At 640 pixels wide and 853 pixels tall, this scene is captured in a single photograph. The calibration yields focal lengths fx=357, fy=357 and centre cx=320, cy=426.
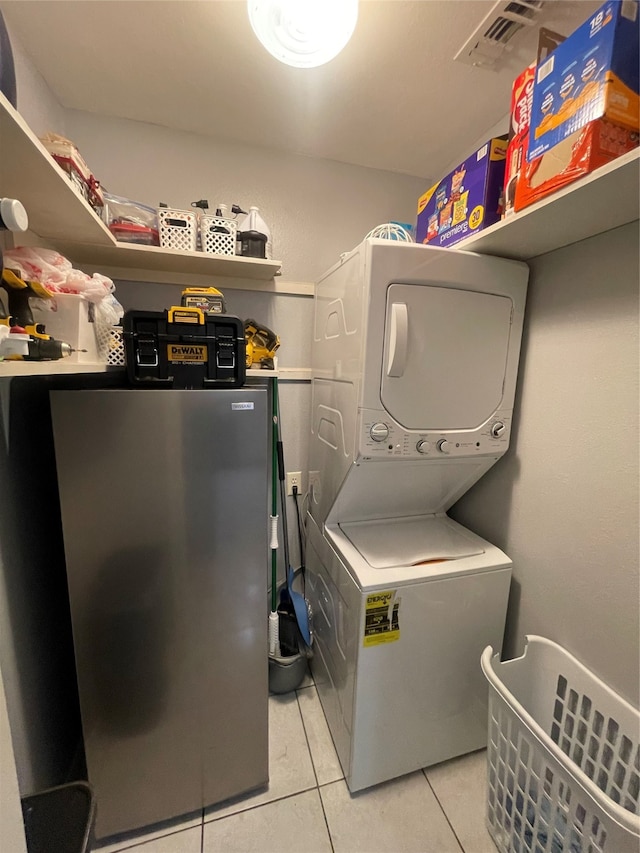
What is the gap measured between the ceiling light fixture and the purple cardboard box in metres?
0.52

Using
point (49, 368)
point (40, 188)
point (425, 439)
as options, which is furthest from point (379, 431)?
point (40, 188)

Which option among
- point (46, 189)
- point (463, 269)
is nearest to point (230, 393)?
point (46, 189)

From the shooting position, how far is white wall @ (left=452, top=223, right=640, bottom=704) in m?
1.03

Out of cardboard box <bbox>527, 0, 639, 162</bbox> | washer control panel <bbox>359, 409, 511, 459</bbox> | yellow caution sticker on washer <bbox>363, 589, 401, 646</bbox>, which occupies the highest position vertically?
cardboard box <bbox>527, 0, 639, 162</bbox>

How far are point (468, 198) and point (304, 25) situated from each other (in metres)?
0.68

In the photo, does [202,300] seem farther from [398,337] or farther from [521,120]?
[521,120]

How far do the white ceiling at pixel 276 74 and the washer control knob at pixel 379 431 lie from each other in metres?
1.25

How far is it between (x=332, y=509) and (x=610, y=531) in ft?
3.03

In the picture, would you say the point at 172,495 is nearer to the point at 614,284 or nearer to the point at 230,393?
the point at 230,393

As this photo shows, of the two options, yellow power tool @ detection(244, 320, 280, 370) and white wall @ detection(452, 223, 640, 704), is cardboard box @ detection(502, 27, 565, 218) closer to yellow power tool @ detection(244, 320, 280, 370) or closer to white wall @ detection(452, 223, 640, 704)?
white wall @ detection(452, 223, 640, 704)

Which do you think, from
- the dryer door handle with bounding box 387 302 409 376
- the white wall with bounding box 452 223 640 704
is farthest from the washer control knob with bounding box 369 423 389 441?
the white wall with bounding box 452 223 640 704

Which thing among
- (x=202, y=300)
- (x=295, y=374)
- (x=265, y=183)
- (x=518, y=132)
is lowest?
(x=295, y=374)

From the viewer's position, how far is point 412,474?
1.40 meters

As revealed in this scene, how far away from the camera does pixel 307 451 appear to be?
1969 millimetres
